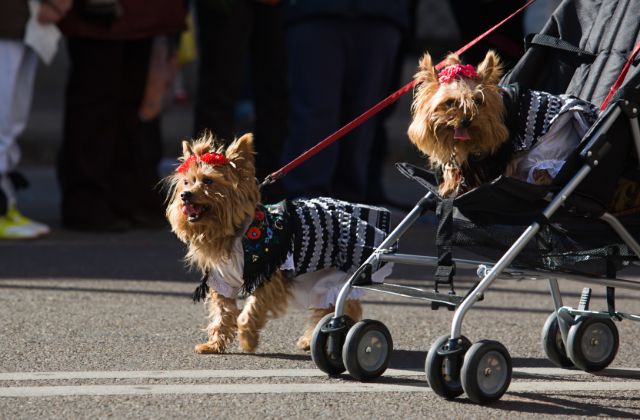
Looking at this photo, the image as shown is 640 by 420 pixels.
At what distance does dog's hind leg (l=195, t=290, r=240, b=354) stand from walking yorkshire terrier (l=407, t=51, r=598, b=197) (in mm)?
1136

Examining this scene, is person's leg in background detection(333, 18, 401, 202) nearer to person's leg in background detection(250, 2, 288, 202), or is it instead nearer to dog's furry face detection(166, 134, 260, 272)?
person's leg in background detection(250, 2, 288, 202)

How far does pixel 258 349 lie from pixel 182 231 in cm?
60

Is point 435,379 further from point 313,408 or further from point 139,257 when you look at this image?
point 139,257

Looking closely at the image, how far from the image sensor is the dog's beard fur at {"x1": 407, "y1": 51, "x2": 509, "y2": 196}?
4512 millimetres

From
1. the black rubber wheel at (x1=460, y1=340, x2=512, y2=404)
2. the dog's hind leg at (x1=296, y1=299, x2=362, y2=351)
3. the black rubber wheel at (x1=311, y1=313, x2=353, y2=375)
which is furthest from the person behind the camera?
the dog's hind leg at (x1=296, y1=299, x2=362, y2=351)

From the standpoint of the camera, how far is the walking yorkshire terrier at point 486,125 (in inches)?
178

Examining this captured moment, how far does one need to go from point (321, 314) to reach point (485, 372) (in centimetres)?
116

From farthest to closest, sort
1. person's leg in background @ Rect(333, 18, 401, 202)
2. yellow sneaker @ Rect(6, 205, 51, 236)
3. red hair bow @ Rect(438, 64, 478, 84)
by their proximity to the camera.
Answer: person's leg in background @ Rect(333, 18, 401, 202), yellow sneaker @ Rect(6, 205, 51, 236), red hair bow @ Rect(438, 64, 478, 84)

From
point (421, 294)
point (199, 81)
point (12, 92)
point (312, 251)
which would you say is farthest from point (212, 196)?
point (199, 81)

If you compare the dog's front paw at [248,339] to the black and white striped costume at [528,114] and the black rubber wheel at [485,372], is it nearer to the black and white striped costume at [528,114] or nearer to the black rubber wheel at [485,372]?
the black rubber wheel at [485,372]

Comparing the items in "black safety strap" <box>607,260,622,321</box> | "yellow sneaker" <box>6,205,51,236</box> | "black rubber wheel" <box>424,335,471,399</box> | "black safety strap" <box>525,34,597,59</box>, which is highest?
"black safety strap" <box>525,34,597,59</box>

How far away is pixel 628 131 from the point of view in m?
4.80

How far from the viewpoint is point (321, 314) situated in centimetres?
555

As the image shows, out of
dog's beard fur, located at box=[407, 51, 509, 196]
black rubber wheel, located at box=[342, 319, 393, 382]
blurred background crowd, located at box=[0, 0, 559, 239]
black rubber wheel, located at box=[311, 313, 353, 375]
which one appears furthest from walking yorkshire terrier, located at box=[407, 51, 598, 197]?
blurred background crowd, located at box=[0, 0, 559, 239]
